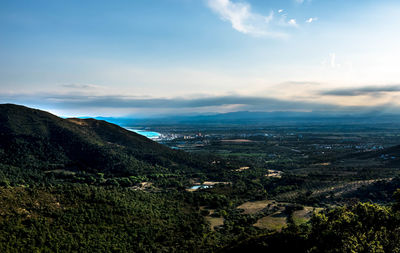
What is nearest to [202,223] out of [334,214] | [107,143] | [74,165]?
[334,214]

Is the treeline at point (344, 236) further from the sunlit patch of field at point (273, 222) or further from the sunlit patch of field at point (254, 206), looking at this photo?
the sunlit patch of field at point (254, 206)

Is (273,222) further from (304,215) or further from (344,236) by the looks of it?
(344,236)

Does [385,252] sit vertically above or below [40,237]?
above

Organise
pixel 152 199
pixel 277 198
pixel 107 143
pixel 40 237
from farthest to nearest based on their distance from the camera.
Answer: pixel 107 143 → pixel 277 198 → pixel 152 199 → pixel 40 237

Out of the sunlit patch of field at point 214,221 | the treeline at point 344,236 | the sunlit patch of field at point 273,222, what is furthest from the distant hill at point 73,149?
the treeline at point 344,236

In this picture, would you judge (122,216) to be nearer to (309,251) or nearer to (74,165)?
(309,251)

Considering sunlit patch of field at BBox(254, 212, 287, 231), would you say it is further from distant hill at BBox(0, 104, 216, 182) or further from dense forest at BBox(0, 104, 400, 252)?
distant hill at BBox(0, 104, 216, 182)

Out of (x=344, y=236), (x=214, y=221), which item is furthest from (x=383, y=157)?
(x=344, y=236)

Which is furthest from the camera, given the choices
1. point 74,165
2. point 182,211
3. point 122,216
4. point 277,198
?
point 74,165
